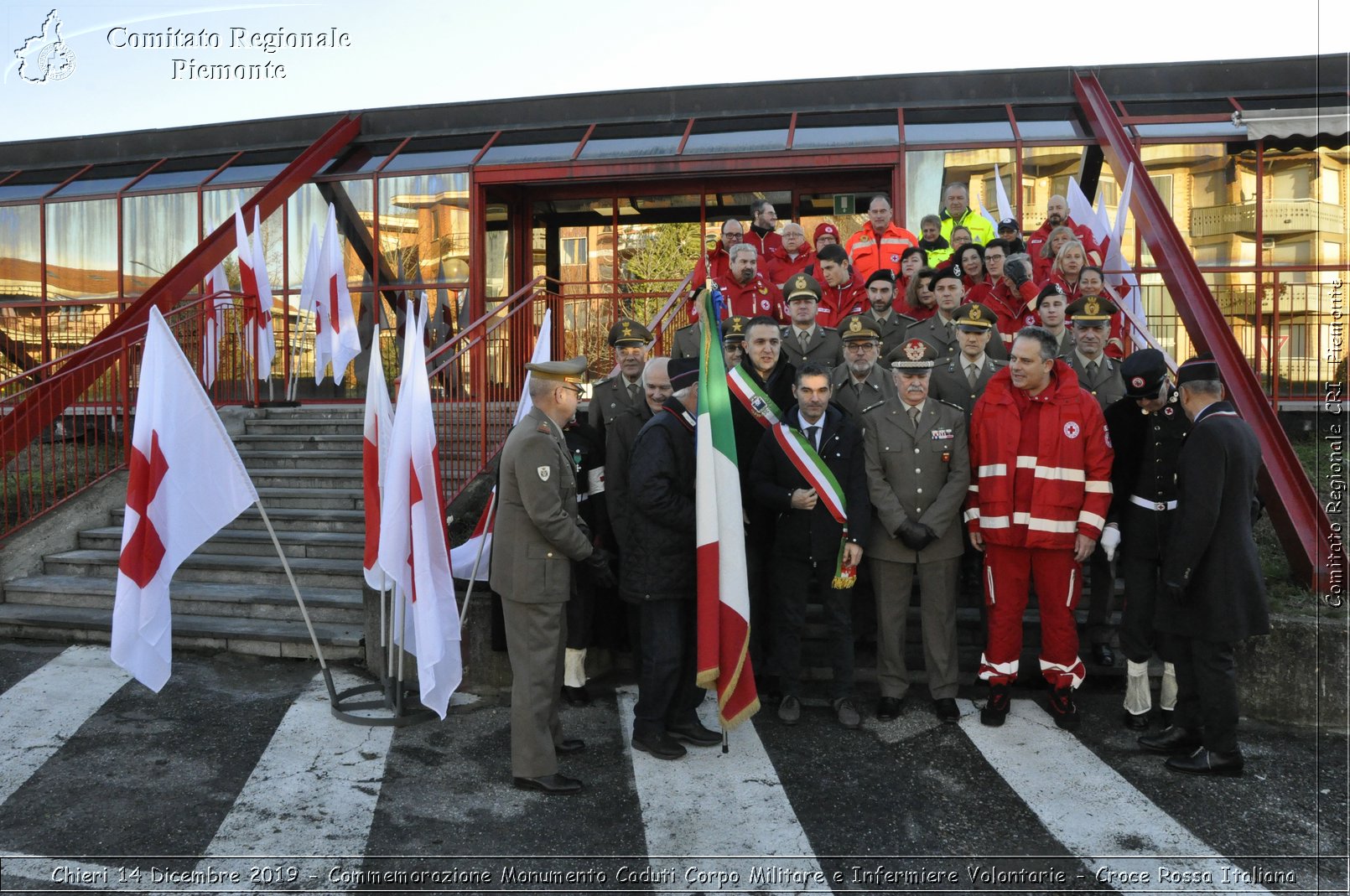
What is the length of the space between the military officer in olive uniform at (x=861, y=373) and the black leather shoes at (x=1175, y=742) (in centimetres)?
245

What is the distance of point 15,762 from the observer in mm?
5207

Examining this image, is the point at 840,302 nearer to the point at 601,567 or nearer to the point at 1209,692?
the point at 601,567

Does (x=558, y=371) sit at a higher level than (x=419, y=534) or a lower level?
higher

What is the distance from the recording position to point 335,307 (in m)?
11.6

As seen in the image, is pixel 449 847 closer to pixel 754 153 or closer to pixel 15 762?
pixel 15 762

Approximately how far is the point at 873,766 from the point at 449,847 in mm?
2128

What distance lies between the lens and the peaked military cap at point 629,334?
713 cm

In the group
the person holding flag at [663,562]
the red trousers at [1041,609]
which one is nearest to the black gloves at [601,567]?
the person holding flag at [663,562]

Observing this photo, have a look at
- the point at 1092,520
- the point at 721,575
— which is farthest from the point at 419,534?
the point at 1092,520

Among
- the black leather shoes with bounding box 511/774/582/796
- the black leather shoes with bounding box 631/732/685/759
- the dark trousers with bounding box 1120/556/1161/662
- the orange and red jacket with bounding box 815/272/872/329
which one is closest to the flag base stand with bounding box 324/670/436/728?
the black leather shoes with bounding box 511/774/582/796

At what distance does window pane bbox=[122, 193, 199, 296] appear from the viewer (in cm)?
1543

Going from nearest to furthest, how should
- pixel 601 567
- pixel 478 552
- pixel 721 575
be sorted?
pixel 721 575 → pixel 601 567 → pixel 478 552

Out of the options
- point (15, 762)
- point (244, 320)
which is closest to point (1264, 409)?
point (15, 762)

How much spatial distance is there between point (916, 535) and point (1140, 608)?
1.31 metres
